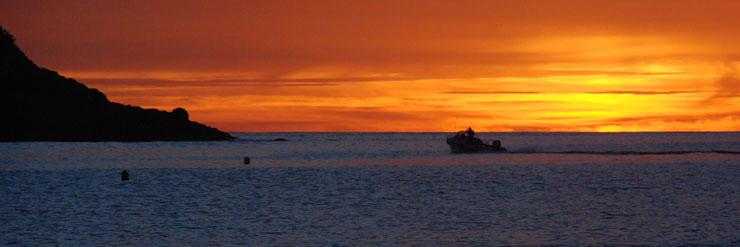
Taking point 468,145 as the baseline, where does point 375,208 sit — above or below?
below

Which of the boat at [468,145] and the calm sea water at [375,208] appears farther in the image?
the boat at [468,145]

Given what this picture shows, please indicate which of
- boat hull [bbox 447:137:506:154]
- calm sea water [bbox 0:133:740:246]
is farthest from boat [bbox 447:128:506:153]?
calm sea water [bbox 0:133:740:246]

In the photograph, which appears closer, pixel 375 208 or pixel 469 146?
pixel 375 208

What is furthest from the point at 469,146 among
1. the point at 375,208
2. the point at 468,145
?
the point at 375,208

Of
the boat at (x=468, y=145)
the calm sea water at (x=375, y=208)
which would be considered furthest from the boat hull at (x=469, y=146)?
the calm sea water at (x=375, y=208)

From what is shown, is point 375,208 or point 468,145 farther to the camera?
point 468,145

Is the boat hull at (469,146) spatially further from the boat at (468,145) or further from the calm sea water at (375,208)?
the calm sea water at (375,208)

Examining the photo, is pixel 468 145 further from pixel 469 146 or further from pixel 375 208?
pixel 375 208

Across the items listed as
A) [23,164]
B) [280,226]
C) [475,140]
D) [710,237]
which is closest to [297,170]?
[23,164]

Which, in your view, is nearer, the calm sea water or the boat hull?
the calm sea water

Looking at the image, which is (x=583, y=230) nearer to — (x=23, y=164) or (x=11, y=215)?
(x=11, y=215)

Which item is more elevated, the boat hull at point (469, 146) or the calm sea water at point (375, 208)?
the boat hull at point (469, 146)

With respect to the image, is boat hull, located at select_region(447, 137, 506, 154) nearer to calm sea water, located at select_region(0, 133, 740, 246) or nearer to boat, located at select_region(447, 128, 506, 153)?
boat, located at select_region(447, 128, 506, 153)

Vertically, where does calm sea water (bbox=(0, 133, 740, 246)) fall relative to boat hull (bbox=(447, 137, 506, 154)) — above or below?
below
